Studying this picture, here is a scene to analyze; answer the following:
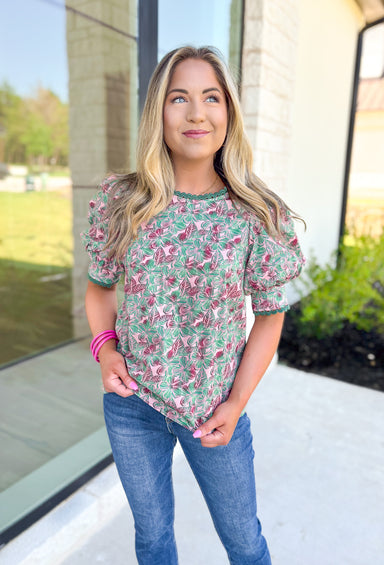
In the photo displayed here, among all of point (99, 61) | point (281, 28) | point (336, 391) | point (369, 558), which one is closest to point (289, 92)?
point (281, 28)

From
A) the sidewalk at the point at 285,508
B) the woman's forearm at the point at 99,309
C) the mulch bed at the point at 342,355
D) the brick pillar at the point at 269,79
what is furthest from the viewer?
the mulch bed at the point at 342,355

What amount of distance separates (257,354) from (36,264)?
405 centimetres

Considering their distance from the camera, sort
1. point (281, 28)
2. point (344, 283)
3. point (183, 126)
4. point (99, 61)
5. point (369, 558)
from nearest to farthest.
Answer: point (183, 126) < point (369, 558) < point (281, 28) < point (99, 61) < point (344, 283)

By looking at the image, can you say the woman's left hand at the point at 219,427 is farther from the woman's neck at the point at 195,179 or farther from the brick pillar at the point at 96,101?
the brick pillar at the point at 96,101

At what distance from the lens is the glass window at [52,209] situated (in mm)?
2379

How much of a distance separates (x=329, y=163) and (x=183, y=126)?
496 cm

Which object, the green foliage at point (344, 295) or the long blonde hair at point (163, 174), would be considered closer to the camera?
the long blonde hair at point (163, 174)

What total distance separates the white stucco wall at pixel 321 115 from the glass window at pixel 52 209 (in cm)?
202

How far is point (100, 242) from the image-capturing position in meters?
1.26

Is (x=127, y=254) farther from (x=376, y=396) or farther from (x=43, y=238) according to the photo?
(x=43, y=238)

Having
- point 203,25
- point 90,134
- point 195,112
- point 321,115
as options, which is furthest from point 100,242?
point 321,115

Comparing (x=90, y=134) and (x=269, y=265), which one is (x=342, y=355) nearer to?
(x=90, y=134)

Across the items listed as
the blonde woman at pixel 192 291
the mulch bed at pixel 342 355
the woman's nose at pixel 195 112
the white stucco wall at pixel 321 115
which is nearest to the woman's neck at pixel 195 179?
the blonde woman at pixel 192 291

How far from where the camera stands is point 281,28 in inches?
116
